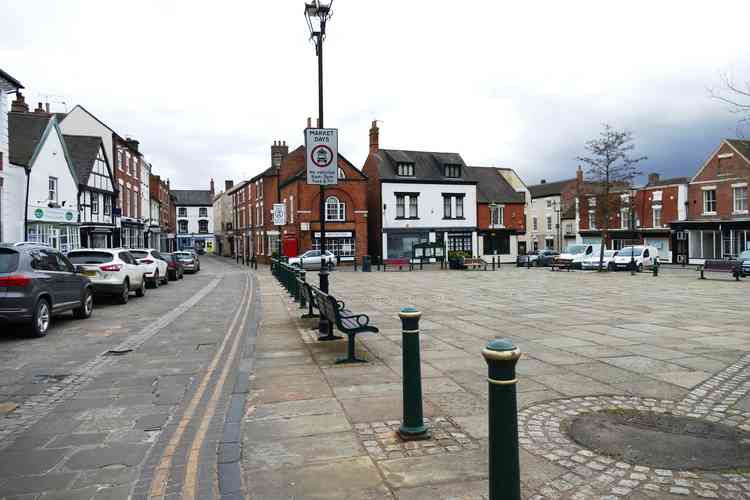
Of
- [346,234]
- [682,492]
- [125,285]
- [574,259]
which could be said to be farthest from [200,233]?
[682,492]

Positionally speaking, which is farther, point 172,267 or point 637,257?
point 637,257

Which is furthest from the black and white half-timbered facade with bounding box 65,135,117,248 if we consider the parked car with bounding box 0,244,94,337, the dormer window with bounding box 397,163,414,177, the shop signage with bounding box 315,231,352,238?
the parked car with bounding box 0,244,94,337

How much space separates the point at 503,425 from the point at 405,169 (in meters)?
47.1

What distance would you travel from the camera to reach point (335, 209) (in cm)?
4628

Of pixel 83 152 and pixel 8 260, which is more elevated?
pixel 83 152

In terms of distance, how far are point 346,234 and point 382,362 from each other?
39.0m

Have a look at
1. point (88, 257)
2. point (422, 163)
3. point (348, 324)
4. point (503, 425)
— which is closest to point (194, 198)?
point (422, 163)

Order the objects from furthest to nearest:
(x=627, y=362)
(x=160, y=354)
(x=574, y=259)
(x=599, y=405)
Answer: (x=574, y=259) → (x=160, y=354) → (x=627, y=362) → (x=599, y=405)

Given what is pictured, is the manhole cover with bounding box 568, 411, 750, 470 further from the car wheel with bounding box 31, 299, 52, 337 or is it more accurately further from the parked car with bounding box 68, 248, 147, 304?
the parked car with bounding box 68, 248, 147, 304

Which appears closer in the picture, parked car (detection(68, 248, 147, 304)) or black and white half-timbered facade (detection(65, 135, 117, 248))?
parked car (detection(68, 248, 147, 304))

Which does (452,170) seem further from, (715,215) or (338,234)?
(715,215)

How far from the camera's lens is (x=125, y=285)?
1638 cm

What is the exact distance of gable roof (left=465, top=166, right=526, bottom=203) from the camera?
181 ft

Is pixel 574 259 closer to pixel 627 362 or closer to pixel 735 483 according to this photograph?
pixel 627 362
